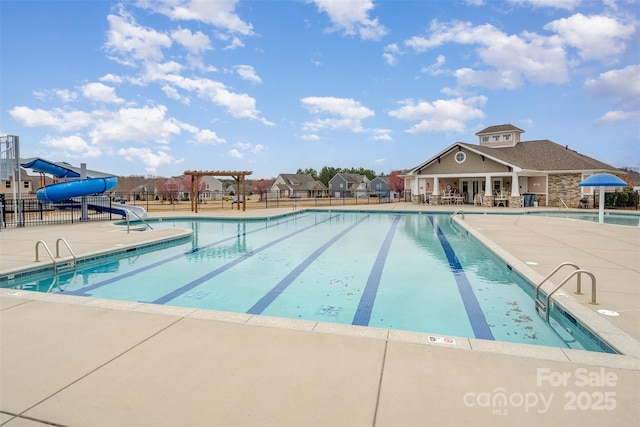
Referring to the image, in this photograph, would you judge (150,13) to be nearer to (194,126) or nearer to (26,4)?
(26,4)

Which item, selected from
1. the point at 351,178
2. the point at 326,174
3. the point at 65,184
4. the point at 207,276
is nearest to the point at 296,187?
the point at 351,178

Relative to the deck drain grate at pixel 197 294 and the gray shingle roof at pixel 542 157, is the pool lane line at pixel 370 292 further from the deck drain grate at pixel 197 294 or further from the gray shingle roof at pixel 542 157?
the gray shingle roof at pixel 542 157

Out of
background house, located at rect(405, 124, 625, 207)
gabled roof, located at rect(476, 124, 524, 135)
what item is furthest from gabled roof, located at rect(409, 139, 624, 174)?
gabled roof, located at rect(476, 124, 524, 135)

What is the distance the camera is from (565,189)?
24016 millimetres

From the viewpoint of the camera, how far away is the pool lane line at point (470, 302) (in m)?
4.65

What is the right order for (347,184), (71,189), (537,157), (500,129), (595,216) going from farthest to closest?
(347,184), (500,129), (537,157), (595,216), (71,189)

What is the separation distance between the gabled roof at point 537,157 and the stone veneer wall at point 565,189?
0.60 metres

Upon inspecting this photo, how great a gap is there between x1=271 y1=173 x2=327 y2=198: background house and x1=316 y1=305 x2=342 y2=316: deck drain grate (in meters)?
64.5

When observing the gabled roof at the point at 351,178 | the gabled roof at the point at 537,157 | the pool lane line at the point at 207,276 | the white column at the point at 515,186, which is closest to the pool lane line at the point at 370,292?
the pool lane line at the point at 207,276

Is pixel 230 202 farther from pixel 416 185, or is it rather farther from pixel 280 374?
pixel 280 374

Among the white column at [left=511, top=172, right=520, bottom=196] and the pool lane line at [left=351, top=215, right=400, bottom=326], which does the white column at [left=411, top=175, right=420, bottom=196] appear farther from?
the pool lane line at [left=351, top=215, right=400, bottom=326]

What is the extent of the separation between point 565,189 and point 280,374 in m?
27.5

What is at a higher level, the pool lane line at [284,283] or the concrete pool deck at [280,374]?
the concrete pool deck at [280,374]

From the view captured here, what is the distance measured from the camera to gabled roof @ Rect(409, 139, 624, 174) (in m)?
23.7
